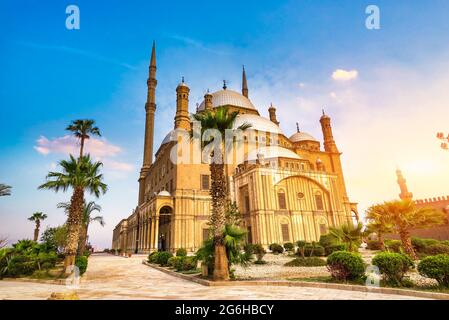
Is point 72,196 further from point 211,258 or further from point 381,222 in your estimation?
point 381,222

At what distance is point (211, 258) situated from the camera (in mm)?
11492

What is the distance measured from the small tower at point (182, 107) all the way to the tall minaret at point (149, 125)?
775 cm

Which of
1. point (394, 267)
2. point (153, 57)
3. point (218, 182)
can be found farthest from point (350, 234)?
point (153, 57)

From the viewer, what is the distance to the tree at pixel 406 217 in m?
14.3

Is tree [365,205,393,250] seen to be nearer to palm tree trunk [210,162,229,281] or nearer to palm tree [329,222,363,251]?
palm tree [329,222,363,251]

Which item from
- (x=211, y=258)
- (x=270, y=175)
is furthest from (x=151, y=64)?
(x=211, y=258)

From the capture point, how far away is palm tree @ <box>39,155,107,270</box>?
13570 mm

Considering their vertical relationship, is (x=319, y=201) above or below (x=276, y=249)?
above

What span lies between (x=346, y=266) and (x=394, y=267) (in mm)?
1438

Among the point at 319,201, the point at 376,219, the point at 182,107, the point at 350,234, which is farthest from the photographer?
the point at 182,107

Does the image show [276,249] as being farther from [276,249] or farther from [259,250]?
[259,250]

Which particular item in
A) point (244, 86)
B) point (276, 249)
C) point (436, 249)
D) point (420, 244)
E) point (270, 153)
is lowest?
point (436, 249)

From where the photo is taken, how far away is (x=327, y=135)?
159ft

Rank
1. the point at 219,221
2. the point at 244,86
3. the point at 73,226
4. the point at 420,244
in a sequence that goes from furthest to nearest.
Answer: the point at 244,86 < the point at 420,244 < the point at 73,226 < the point at 219,221
